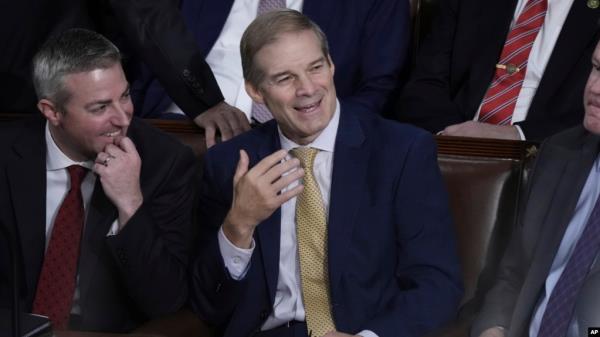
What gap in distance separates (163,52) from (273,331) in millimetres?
659

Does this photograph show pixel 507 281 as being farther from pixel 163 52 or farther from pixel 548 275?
pixel 163 52

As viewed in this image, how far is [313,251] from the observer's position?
166 cm

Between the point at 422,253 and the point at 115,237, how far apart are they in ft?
1.59

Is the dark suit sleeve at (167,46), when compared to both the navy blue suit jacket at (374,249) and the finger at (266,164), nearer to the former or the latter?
the navy blue suit jacket at (374,249)

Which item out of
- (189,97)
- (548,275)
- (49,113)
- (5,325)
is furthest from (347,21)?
(5,325)

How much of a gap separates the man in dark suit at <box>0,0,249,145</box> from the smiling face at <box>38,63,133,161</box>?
30 centimetres

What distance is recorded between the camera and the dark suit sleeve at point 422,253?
159cm

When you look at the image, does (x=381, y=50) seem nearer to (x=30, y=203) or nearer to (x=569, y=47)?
(x=569, y=47)

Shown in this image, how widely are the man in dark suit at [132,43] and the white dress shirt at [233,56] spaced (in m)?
0.16

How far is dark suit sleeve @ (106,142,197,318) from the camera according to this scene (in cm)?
167

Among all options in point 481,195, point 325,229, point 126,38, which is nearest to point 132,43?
point 126,38

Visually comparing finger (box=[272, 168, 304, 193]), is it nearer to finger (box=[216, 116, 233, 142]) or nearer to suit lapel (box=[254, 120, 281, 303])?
suit lapel (box=[254, 120, 281, 303])

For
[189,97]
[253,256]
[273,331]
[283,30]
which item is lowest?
[273,331]

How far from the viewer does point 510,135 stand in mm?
1985
